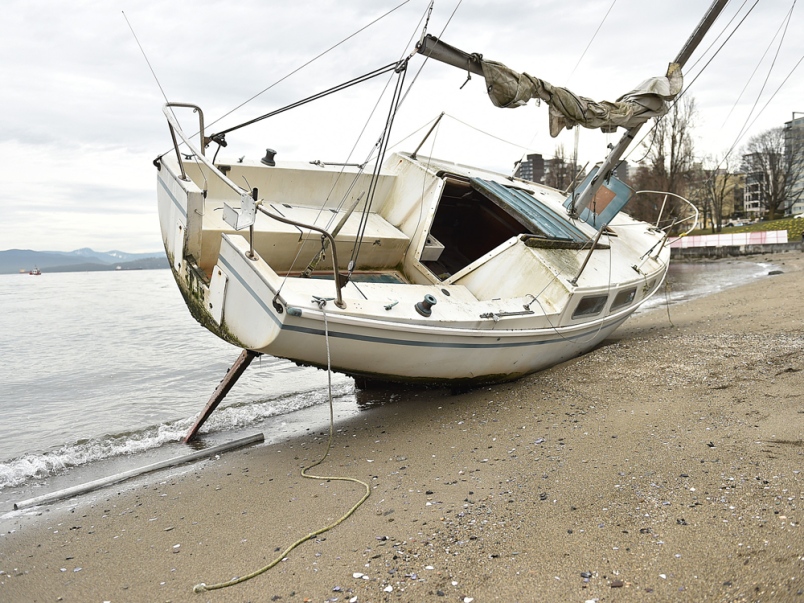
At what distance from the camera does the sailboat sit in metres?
5.32

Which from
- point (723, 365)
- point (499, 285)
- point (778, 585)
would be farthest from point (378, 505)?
point (723, 365)

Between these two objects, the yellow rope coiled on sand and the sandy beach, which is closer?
the sandy beach

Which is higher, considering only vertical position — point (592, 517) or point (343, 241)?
point (343, 241)

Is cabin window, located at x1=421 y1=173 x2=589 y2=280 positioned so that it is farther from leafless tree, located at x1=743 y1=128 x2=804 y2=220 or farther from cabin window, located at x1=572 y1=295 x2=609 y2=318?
leafless tree, located at x1=743 y1=128 x2=804 y2=220

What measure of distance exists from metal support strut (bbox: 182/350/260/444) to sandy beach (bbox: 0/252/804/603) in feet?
3.09

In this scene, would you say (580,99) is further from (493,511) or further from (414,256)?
(493,511)

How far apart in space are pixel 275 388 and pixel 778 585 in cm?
844

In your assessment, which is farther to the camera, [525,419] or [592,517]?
[525,419]

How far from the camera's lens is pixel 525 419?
6020 mm

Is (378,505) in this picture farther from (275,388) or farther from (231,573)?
(275,388)

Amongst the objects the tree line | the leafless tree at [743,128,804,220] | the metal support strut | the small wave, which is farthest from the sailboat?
the leafless tree at [743,128,804,220]

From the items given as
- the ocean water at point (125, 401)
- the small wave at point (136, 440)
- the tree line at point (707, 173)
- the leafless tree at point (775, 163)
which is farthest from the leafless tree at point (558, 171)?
the small wave at point (136, 440)

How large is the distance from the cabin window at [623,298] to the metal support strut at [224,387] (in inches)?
192

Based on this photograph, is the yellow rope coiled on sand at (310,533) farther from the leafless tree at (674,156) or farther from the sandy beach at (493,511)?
the leafless tree at (674,156)
